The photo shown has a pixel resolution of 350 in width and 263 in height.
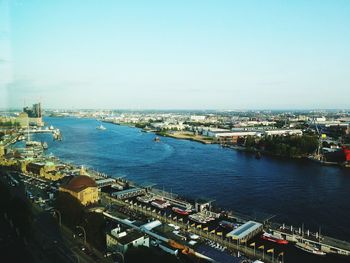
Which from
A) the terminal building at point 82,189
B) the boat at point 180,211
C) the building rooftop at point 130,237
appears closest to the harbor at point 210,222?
the boat at point 180,211

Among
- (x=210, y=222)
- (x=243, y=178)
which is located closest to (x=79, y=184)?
(x=210, y=222)

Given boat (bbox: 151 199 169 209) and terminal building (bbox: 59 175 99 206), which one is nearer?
terminal building (bbox: 59 175 99 206)

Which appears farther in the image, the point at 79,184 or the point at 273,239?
the point at 79,184

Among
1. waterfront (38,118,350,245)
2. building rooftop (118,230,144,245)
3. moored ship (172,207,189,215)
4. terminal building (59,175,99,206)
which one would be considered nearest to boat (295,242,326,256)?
waterfront (38,118,350,245)

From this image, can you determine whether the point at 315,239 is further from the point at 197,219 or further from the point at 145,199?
the point at 145,199

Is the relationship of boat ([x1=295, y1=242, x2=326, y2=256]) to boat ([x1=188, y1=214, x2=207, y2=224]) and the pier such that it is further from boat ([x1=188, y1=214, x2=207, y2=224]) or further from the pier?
boat ([x1=188, y1=214, x2=207, y2=224])

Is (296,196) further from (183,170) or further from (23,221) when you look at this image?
(23,221)
